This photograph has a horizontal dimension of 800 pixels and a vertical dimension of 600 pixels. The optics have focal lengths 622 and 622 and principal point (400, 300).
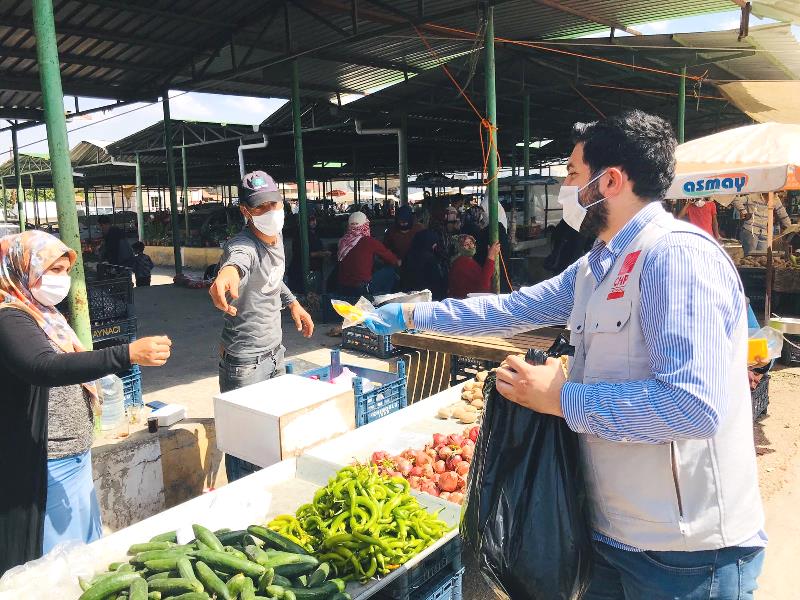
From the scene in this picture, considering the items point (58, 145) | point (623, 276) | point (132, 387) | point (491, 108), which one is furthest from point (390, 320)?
point (491, 108)

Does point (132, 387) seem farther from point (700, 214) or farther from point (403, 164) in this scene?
point (403, 164)

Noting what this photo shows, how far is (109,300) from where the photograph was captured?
5.87 metres

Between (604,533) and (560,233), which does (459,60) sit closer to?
(560,233)

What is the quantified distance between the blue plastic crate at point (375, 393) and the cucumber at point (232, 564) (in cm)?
172

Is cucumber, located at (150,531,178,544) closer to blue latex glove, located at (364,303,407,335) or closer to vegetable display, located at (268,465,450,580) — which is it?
vegetable display, located at (268,465,450,580)

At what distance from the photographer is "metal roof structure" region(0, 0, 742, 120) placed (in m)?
8.75

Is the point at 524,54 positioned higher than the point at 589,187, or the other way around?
the point at 524,54

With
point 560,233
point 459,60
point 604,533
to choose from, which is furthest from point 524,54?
point 604,533

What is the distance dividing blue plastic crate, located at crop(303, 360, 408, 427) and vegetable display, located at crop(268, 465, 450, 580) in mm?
1063

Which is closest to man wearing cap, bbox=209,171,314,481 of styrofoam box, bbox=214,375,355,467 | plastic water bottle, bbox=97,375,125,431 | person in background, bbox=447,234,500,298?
styrofoam box, bbox=214,375,355,467

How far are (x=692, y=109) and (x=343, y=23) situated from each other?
43.8 feet

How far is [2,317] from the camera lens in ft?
7.62

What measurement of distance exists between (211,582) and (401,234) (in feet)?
26.6

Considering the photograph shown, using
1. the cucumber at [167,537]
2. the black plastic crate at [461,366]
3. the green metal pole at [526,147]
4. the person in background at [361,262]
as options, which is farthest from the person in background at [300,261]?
the cucumber at [167,537]
